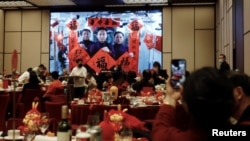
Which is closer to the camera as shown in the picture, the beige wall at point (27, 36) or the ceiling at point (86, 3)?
the ceiling at point (86, 3)

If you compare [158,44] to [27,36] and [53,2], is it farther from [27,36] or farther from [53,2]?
[27,36]

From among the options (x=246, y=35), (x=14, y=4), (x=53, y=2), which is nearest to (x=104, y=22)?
(x=53, y=2)

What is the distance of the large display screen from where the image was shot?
13383 mm

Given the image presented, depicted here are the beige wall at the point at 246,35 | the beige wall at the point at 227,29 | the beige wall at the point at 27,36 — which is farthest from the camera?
the beige wall at the point at 27,36

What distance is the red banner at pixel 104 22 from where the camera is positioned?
13.6 metres

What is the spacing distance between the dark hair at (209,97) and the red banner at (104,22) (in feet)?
40.9

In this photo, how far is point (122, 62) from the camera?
13.5m

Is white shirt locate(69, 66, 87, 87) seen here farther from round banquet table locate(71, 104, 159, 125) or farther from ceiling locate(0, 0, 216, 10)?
round banquet table locate(71, 104, 159, 125)

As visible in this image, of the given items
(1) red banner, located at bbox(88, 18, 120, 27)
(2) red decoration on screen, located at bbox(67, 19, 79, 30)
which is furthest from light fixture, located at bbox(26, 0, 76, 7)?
(1) red banner, located at bbox(88, 18, 120, 27)

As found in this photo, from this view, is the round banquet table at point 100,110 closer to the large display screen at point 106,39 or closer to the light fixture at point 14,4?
the large display screen at point 106,39

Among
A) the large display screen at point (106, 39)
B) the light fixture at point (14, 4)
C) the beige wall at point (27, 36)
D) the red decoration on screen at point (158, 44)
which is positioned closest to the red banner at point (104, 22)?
the large display screen at point (106, 39)

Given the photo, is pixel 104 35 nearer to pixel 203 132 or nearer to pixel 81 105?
pixel 81 105

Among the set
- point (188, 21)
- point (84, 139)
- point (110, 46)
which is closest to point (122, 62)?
point (110, 46)

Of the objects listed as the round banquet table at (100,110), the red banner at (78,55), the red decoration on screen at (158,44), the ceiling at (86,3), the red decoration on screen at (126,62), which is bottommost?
the round banquet table at (100,110)
